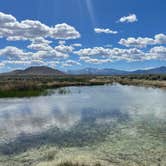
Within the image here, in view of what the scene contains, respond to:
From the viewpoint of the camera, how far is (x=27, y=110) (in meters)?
28.3

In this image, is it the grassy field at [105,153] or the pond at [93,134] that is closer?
the grassy field at [105,153]

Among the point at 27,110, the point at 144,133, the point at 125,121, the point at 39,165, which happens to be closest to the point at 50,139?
the point at 39,165

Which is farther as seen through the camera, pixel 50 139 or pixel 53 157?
pixel 50 139

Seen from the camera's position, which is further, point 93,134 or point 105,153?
point 93,134

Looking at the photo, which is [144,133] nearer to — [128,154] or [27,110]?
[128,154]

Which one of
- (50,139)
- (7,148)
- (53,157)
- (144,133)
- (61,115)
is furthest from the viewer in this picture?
(61,115)

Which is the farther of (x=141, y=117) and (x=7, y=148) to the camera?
(x=141, y=117)

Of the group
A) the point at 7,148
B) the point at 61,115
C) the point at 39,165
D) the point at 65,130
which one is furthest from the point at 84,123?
the point at 39,165

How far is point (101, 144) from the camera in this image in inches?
592

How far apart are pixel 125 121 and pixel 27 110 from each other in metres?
11.3

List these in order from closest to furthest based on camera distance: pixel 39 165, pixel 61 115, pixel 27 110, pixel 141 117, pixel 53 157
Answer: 1. pixel 39 165
2. pixel 53 157
3. pixel 141 117
4. pixel 61 115
5. pixel 27 110

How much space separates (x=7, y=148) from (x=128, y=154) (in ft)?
20.6

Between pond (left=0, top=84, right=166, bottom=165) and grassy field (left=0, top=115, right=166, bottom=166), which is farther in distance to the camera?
pond (left=0, top=84, right=166, bottom=165)

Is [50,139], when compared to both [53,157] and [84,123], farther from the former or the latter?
[84,123]
